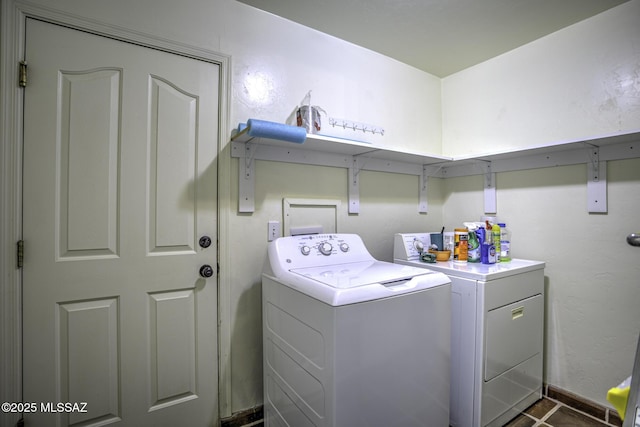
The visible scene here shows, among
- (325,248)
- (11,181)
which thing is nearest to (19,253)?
(11,181)

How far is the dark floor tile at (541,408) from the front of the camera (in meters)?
1.75

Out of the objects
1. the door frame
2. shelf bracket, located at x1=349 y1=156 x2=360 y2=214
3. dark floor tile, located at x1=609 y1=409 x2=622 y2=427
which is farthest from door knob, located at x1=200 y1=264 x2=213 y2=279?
dark floor tile, located at x1=609 y1=409 x2=622 y2=427

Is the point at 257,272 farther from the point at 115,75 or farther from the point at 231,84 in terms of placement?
the point at 115,75

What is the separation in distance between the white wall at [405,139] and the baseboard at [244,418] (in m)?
0.04

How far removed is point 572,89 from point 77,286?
9.47 ft

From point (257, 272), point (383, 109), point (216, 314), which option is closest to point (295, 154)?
point (257, 272)

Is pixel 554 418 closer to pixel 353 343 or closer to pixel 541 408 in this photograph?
pixel 541 408

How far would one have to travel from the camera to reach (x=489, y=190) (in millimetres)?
2260

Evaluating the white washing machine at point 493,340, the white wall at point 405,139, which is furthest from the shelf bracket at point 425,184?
the white washing machine at point 493,340

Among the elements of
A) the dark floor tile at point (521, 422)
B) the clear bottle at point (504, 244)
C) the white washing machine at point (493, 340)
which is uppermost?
the clear bottle at point (504, 244)

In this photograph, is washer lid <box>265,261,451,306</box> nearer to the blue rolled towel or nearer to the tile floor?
the blue rolled towel

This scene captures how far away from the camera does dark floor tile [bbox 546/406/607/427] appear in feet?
5.47

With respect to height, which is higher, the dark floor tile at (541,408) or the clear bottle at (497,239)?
the clear bottle at (497,239)

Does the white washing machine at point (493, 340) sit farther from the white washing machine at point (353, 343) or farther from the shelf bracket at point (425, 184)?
the shelf bracket at point (425, 184)
